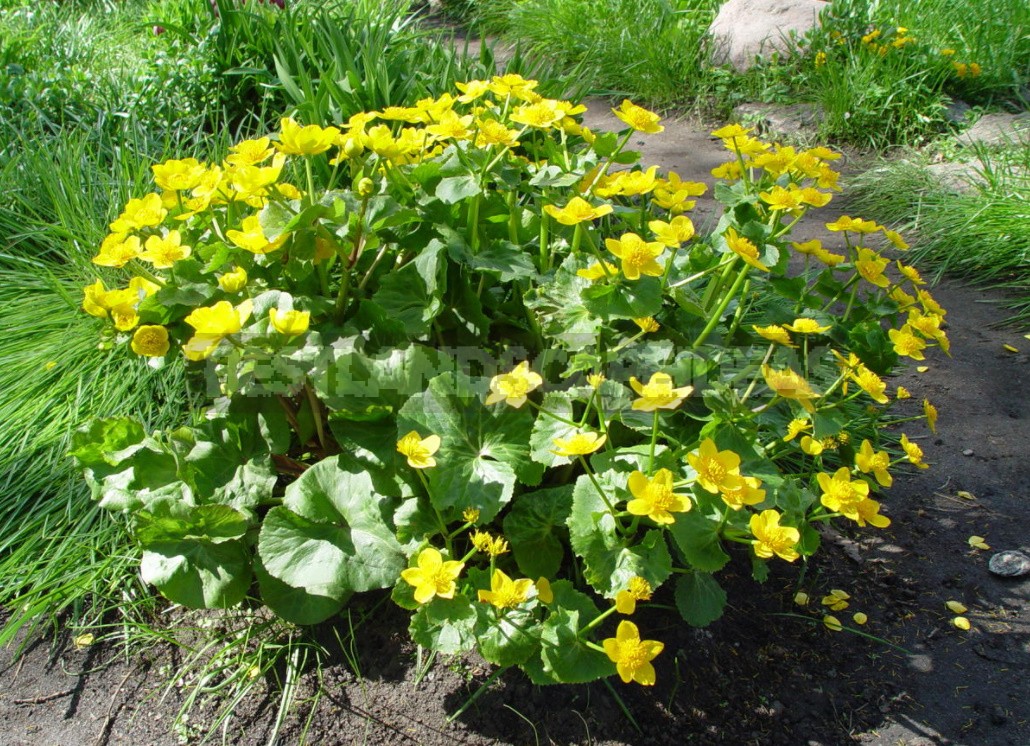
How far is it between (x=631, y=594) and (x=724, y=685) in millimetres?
482

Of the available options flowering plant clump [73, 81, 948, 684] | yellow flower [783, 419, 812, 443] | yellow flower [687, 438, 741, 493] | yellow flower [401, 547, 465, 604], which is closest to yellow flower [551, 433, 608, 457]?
flowering plant clump [73, 81, 948, 684]

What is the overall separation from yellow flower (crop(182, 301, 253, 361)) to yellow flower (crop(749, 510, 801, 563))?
2.97ft

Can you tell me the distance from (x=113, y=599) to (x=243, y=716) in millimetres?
475

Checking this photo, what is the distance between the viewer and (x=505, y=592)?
49.4 inches

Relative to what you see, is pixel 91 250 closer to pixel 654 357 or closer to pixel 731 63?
pixel 654 357

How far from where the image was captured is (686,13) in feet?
17.0

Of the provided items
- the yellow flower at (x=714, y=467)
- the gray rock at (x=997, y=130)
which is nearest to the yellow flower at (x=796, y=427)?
the yellow flower at (x=714, y=467)

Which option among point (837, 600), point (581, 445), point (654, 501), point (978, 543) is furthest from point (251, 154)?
point (978, 543)

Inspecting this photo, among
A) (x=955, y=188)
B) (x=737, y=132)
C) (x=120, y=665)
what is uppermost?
(x=737, y=132)

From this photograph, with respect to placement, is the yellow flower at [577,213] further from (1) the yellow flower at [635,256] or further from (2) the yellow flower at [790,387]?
(2) the yellow flower at [790,387]

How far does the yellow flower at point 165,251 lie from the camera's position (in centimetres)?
146

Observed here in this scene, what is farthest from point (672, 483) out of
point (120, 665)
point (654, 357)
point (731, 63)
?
point (731, 63)

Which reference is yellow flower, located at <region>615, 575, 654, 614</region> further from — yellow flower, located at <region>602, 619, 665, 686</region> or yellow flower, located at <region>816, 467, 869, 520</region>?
yellow flower, located at <region>816, 467, 869, 520</region>

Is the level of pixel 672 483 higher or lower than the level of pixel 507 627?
higher
